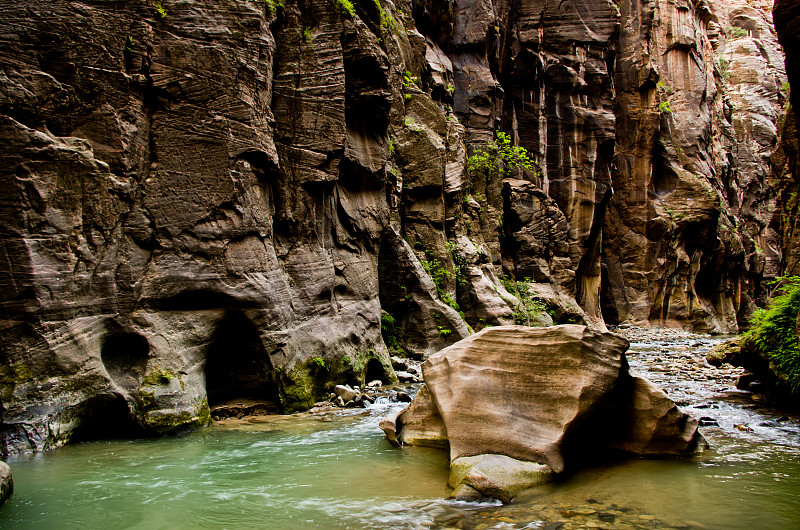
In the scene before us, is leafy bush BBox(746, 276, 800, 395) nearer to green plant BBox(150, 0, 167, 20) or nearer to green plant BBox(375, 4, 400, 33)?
green plant BBox(375, 4, 400, 33)

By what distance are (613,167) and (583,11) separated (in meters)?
10.7

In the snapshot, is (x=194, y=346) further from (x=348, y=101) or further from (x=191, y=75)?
(x=348, y=101)

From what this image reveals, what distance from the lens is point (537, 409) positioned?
247 inches

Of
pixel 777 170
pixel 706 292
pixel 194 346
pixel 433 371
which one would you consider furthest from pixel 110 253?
pixel 706 292

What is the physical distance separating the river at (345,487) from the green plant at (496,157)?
16.8m

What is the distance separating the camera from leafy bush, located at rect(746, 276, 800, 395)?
9.02 metres

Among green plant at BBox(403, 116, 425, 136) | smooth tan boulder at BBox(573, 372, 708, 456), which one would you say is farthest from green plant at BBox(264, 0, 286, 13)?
smooth tan boulder at BBox(573, 372, 708, 456)

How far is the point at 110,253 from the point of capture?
→ 8055mm

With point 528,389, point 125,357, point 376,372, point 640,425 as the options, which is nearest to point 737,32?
point 376,372

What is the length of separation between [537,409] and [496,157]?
798 inches

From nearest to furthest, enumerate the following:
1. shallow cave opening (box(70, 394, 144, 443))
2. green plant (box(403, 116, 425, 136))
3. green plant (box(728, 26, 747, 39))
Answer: shallow cave opening (box(70, 394, 144, 443)) → green plant (box(403, 116, 425, 136)) → green plant (box(728, 26, 747, 39))

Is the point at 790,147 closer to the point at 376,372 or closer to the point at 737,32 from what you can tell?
the point at 376,372

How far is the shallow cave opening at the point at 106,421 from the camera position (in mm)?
7523

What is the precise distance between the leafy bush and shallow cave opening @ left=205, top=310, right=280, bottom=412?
8770 mm
